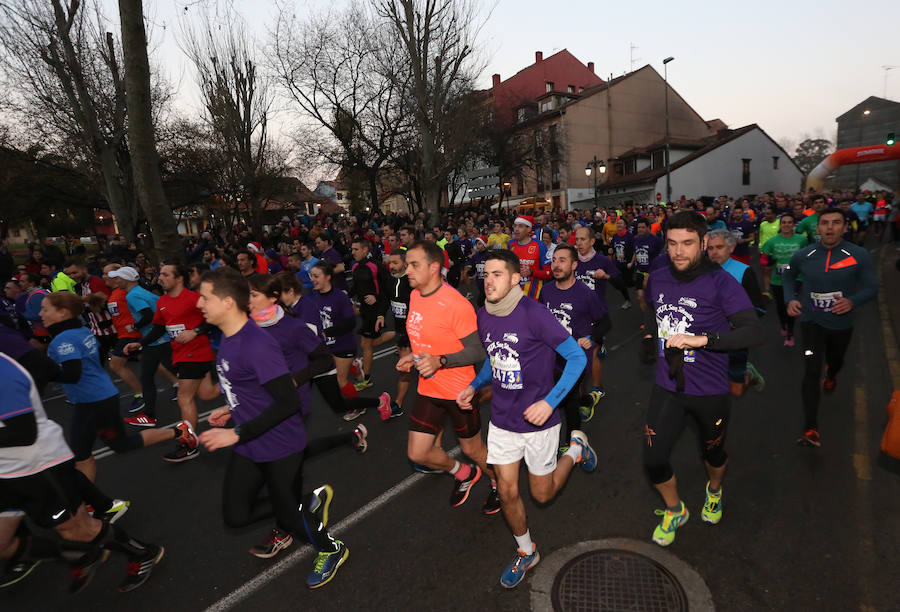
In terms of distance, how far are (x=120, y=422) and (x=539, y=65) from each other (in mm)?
57256

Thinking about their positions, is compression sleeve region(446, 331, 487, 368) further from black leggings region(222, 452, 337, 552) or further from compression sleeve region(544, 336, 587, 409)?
black leggings region(222, 452, 337, 552)

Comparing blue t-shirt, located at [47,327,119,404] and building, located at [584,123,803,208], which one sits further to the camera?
building, located at [584,123,803,208]

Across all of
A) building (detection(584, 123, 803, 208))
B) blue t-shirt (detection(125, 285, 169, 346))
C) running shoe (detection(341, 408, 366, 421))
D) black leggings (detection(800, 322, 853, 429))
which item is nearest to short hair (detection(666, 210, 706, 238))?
black leggings (detection(800, 322, 853, 429))

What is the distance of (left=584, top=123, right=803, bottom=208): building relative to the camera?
1567 inches

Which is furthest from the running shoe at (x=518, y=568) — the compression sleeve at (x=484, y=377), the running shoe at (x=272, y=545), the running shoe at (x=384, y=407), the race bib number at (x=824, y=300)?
the race bib number at (x=824, y=300)

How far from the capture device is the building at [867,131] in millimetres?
52906

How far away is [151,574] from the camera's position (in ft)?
11.2

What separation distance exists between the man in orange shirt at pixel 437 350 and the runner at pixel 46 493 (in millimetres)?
2179

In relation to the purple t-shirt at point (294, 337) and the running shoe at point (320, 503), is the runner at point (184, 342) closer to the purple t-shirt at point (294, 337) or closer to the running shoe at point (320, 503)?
the purple t-shirt at point (294, 337)

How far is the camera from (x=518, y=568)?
3027 millimetres

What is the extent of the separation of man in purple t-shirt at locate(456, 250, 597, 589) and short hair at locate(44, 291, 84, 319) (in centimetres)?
370

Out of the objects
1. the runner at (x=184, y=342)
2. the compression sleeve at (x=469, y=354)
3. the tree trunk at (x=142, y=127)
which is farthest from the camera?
the tree trunk at (x=142, y=127)

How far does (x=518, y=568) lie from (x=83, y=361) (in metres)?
4.09

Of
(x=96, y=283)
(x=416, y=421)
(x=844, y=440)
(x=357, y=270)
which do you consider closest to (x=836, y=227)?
(x=844, y=440)
